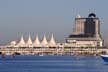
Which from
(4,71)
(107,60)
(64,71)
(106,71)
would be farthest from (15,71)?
(107,60)

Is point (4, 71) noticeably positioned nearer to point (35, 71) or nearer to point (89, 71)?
point (35, 71)

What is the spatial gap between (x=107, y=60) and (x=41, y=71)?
36.5 m

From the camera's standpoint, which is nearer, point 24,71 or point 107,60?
point 24,71

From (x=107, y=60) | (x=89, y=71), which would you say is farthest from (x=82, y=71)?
(x=107, y=60)

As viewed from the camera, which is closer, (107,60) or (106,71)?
(106,71)

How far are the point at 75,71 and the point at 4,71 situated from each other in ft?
37.4

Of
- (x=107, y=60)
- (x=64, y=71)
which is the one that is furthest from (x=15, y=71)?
(x=107, y=60)

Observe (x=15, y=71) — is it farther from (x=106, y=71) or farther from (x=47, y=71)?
(x=106, y=71)

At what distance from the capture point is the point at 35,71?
302 feet

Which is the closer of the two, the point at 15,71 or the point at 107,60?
the point at 15,71

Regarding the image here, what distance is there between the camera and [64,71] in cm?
9400

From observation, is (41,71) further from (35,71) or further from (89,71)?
(89,71)

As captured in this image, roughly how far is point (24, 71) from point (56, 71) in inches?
225

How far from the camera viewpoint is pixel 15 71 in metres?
92.2
